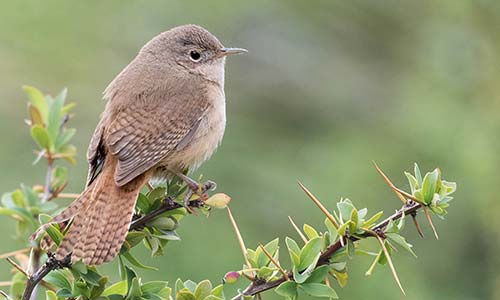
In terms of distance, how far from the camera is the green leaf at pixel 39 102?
9.61ft

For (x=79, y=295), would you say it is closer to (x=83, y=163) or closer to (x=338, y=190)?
(x=338, y=190)

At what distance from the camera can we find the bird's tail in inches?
88.7

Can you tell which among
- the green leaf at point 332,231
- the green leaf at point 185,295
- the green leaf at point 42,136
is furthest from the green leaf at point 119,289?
the green leaf at point 42,136

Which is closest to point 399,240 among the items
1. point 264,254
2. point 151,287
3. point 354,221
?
point 354,221

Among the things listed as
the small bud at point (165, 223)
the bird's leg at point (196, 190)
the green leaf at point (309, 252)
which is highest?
the bird's leg at point (196, 190)

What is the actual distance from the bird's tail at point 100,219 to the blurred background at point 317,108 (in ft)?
6.96

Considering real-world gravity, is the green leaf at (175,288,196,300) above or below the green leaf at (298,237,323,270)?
Result: below

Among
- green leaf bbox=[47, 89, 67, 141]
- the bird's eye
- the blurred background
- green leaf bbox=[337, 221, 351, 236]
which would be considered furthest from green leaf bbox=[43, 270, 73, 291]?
the blurred background

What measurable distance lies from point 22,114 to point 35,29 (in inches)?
28.4

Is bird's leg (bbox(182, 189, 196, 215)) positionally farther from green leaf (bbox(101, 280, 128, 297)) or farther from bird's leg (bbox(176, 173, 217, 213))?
green leaf (bbox(101, 280, 128, 297))

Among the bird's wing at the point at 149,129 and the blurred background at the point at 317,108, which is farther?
the blurred background at the point at 317,108

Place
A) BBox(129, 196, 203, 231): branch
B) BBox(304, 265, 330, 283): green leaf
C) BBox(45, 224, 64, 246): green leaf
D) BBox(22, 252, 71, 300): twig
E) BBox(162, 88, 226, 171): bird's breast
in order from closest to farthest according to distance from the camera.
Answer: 1. BBox(22, 252, 71, 300): twig
2. BBox(304, 265, 330, 283): green leaf
3. BBox(45, 224, 64, 246): green leaf
4. BBox(129, 196, 203, 231): branch
5. BBox(162, 88, 226, 171): bird's breast

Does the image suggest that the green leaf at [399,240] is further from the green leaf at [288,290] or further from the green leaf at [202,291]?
the green leaf at [202,291]

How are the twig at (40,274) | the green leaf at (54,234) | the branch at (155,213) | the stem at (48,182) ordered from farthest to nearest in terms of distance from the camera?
1. the stem at (48,182)
2. the branch at (155,213)
3. the green leaf at (54,234)
4. the twig at (40,274)
